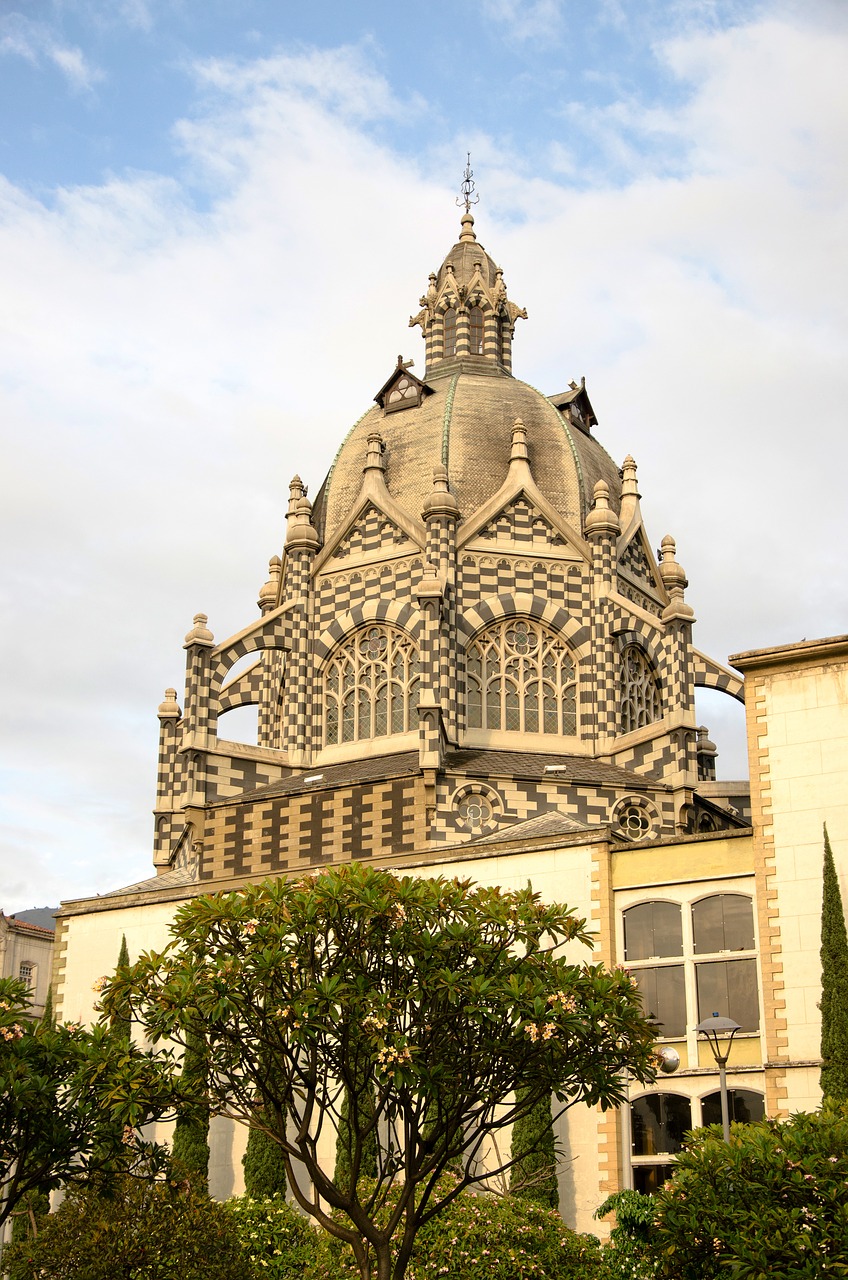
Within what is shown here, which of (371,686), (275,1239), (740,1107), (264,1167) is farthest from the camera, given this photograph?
(371,686)

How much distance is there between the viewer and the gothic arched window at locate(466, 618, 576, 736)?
49.5m

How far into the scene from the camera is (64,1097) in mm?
26672

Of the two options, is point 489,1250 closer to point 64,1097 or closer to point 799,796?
point 64,1097

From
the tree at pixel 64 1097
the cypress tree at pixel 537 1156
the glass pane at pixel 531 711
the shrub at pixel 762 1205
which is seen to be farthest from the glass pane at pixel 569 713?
the tree at pixel 64 1097

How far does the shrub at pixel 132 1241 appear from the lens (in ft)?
96.8

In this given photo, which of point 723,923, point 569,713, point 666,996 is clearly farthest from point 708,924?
point 569,713

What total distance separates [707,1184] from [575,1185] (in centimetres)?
1127

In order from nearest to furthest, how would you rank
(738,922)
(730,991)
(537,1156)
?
(537,1156) < (730,991) < (738,922)

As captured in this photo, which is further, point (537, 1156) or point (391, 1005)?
point (537, 1156)

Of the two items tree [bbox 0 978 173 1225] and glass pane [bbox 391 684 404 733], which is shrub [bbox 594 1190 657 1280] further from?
glass pane [bbox 391 684 404 733]

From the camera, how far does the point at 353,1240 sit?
82.1 ft

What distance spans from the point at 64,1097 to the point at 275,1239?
8.78 meters

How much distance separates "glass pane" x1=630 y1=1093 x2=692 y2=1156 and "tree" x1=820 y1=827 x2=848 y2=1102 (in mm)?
4805

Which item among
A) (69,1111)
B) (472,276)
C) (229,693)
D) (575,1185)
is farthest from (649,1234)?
(472,276)
